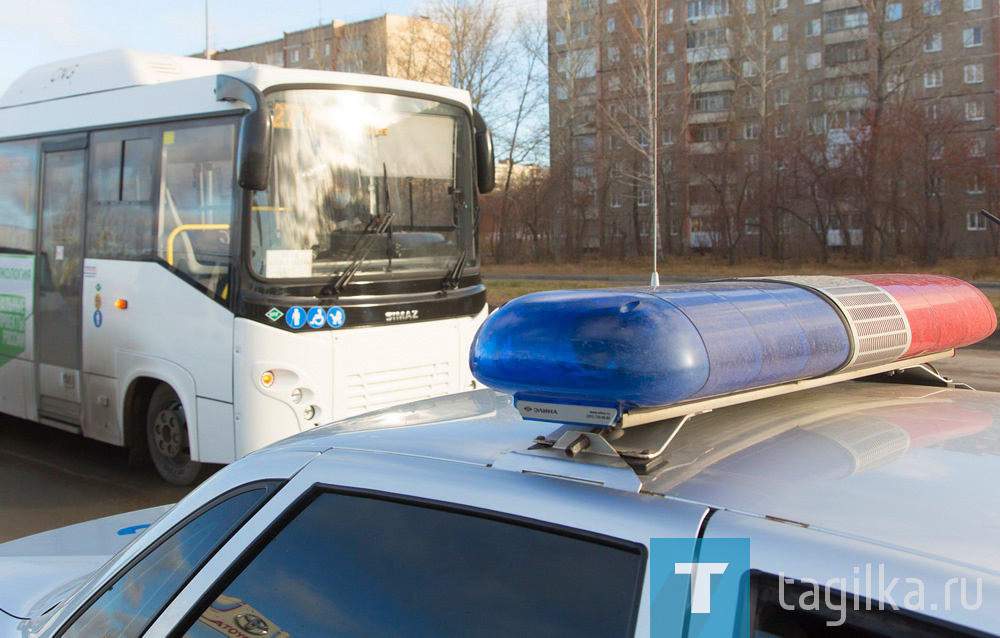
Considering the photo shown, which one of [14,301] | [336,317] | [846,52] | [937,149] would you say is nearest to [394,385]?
[336,317]

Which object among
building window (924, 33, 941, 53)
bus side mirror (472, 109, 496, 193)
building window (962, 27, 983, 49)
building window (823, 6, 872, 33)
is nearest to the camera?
bus side mirror (472, 109, 496, 193)

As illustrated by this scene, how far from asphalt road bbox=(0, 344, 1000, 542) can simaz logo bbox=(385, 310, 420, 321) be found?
2120 mm

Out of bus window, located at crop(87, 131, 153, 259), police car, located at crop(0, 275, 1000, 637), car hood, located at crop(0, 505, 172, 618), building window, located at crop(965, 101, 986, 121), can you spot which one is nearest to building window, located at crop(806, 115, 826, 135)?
building window, located at crop(965, 101, 986, 121)

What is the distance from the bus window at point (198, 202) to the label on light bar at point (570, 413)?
541 centimetres

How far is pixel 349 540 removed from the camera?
189cm

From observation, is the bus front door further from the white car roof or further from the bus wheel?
the white car roof

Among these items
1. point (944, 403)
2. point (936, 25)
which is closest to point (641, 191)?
point (936, 25)

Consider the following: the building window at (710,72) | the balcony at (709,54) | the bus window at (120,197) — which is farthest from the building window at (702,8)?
the bus window at (120,197)

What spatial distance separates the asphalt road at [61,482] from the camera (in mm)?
6719

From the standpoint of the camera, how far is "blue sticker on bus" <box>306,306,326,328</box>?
682cm

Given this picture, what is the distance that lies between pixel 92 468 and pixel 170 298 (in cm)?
215

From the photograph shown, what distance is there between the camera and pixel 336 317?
274 inches

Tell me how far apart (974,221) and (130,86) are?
43050 millimetres

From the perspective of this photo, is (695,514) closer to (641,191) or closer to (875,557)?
(875,557)
